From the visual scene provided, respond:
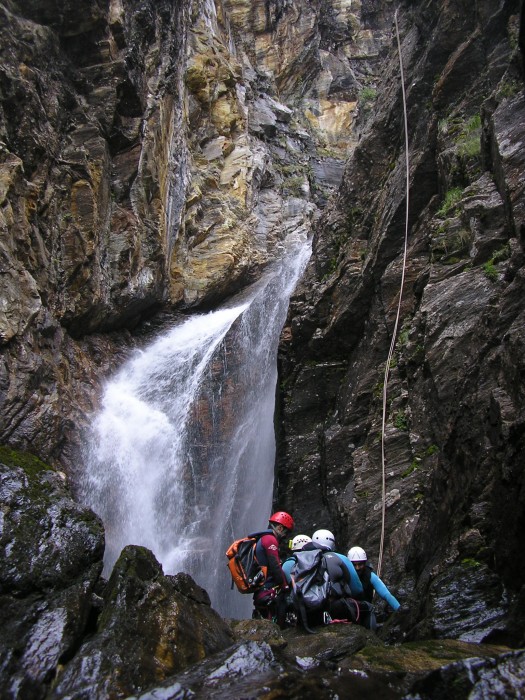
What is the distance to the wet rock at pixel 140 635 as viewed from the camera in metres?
4.40

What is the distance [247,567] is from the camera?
22.6ft

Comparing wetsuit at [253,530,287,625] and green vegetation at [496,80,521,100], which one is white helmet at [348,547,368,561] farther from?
green vegetation at [496,80,521,100]

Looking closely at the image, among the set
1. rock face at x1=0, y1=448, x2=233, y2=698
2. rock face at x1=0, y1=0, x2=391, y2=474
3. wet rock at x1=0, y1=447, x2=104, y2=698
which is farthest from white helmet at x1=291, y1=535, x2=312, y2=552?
rock face at x1=0, y1=0, x2=391, y2=474

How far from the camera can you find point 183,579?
6.42m

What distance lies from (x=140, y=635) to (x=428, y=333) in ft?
21.8

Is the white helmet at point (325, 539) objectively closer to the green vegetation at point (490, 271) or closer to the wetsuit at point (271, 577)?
the wetsuit at point (271, 577)

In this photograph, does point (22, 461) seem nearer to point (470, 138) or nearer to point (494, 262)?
point (494, 262)

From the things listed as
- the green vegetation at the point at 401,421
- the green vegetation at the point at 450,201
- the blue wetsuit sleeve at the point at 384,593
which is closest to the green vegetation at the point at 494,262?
the green vegetation at the point at 450,201

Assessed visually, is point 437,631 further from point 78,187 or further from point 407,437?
point 78,187

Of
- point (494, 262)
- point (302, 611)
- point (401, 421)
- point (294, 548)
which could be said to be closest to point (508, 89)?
point (494, 262)

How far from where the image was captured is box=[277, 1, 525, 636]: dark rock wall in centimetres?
585

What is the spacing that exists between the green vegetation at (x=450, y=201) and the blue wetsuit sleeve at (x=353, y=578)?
298 inches

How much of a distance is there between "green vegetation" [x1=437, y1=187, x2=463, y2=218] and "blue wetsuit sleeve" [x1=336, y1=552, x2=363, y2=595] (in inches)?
298

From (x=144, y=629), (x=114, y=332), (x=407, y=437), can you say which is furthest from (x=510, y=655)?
(x=114, y=332)
